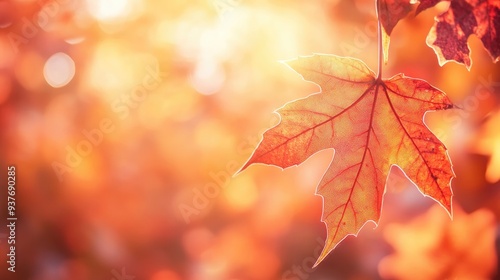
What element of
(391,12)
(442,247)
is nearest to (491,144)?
(442,247)

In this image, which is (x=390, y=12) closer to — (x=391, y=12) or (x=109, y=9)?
(x=391, y=12)

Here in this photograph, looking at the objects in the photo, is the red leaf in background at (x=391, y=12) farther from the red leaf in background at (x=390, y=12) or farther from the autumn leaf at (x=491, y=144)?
the autumn leaf at (x=491, y=144)

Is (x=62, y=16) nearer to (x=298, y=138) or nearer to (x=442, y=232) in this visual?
(x=298, y=138)

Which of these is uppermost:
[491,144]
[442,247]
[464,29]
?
Result: [464,29]

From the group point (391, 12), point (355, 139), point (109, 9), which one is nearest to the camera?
point (391, 12)

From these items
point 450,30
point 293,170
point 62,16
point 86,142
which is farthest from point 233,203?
point 450,30

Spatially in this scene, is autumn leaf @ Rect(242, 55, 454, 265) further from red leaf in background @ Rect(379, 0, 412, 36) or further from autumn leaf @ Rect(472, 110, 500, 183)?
autumn leaf @ Rect(472, 110, 500, 183)

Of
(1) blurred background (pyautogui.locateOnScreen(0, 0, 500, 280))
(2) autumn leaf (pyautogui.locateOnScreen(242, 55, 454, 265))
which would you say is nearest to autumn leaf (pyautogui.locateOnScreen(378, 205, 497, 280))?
(1) blurred background (pyautogui.locateOnScreen(0, 0, 500, 280))
